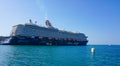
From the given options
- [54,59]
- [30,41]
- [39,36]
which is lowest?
[54,59]

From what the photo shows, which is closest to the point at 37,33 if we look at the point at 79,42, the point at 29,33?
the point at 29,33

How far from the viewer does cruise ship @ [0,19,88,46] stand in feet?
329

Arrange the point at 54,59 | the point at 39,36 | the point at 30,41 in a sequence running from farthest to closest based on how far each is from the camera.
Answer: the point at 39,36
the point at 30,41
the point at 54,59

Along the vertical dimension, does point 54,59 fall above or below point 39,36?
below

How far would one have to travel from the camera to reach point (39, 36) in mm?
111375

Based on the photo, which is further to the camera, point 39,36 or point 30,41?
point 39,36

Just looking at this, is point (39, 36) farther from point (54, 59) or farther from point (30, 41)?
point (54, 59)

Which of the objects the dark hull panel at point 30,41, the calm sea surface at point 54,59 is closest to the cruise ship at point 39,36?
the dark hull panel at point 30,41

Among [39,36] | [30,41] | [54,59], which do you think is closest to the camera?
[54,59]

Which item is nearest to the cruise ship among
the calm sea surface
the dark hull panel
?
the dark hull panel

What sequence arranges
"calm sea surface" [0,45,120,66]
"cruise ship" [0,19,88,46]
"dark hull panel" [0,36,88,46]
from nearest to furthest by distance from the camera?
"calm sea surface" [0,45,120,66], "dark hull panel" [0,36,88,46], "cruise ship" [0,19,88,46]

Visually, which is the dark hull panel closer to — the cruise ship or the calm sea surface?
the cruise ship

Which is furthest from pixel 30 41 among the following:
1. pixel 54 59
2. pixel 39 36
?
pixel 54 59

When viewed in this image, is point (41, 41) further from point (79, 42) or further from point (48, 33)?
point (79, 42)
